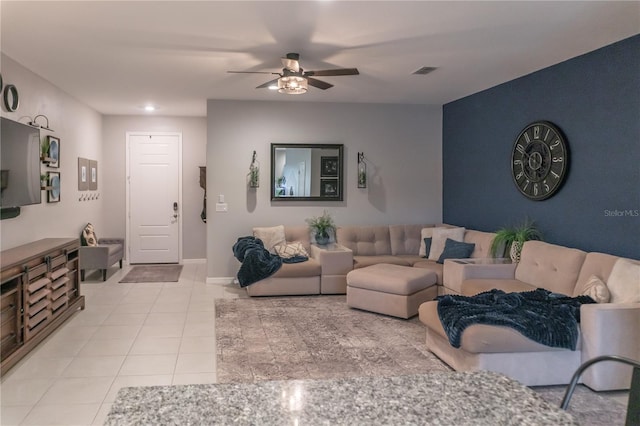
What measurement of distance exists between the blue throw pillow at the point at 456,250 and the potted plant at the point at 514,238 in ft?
1.24

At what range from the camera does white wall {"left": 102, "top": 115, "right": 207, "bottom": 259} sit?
823 centimetres

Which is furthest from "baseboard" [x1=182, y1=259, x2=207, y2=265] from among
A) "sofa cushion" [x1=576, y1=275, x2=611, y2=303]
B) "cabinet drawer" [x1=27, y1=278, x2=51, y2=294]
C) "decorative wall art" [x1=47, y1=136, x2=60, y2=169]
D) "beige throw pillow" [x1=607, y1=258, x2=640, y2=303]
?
"beige throw pillow" [x1=607, y1=258, x2=640, y2=303]

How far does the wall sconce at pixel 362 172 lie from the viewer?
6895 millimetres

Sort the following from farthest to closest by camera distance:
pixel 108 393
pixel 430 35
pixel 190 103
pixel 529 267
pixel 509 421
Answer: pixel 190 103 → pixel 529 267 → pixel 430 35 → pixel 108 393 → pixel 509 421

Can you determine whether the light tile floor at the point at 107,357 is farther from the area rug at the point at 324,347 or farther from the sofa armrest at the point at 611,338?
the sofa armrest at the point at 611,338

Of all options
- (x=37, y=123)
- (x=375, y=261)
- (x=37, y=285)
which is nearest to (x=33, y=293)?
(x=37, y=285)

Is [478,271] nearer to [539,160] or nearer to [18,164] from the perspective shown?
[539,160]

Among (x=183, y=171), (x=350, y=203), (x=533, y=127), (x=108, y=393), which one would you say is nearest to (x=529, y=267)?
(x=533, y=127)

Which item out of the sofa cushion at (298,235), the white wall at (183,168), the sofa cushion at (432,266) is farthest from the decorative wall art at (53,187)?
the sofa cushion at (432,266)

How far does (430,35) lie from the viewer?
3789 millimetres

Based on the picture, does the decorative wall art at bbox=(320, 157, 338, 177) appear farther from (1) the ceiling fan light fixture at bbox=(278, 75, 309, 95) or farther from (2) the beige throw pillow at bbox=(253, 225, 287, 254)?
(1) the ceiling fan light fixture at bbox=(278, 75, 309, 95)

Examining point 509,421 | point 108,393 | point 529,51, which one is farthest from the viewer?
point 529,51

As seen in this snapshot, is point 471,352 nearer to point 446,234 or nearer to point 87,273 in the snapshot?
point 446,234

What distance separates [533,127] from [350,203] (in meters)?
2.76
